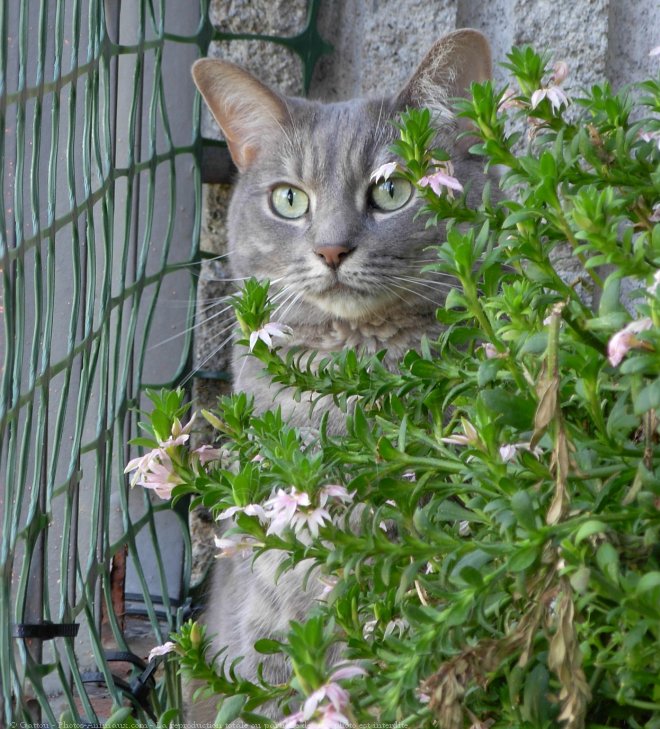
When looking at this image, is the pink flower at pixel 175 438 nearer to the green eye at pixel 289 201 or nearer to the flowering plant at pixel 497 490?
the flowering plant at pixel 497 490

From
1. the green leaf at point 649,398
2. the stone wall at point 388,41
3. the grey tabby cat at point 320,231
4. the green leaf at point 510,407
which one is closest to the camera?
the green leaf at point 649,398

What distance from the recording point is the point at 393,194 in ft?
5.31

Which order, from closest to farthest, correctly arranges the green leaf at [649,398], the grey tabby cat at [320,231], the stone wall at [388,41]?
1. the green leaf at [649,398]
2. the grey tabby cat at [320,231]
3. the stone wall at [388,41]

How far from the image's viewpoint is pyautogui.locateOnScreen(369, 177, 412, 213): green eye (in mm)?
1615

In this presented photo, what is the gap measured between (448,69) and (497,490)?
41.8 inches

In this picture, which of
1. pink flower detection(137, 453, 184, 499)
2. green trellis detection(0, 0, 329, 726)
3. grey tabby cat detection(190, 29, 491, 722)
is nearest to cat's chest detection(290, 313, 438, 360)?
grey tabby cat detection(190, 29, 491, 722)

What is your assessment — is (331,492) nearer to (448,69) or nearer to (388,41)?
(448,69)

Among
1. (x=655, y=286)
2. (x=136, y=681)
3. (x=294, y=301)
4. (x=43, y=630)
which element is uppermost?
(x=655, y=286)

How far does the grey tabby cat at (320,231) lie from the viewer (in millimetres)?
1534

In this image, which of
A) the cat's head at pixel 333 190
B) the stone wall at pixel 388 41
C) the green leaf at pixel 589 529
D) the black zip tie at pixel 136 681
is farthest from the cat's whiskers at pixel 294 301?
the green leaf at pixel 589 529

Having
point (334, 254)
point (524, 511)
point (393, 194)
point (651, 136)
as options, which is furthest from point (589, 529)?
point (393, 194)

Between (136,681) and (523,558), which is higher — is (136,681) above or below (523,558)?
below

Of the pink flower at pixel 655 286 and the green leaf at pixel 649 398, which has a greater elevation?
the pink flower at pixel 655 286

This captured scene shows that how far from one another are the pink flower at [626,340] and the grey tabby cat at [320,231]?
0.88m
